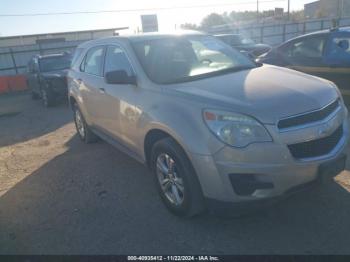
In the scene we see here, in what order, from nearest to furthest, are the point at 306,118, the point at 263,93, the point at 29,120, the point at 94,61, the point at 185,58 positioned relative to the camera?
the point at 306,118
the point at 263,93
the point at 185,58
the point at 94,61
the point at 29,120

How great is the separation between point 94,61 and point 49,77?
665cm

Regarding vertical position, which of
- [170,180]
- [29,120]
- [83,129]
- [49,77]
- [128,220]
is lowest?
[29,120]

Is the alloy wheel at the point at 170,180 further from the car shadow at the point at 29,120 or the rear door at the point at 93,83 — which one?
the car shadow at the point at 29,120

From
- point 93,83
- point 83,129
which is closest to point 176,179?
point 93,83

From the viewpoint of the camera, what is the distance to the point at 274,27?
1014 inches

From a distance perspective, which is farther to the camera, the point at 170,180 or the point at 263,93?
the point at 170,180

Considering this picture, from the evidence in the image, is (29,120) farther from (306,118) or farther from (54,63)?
(306,118)

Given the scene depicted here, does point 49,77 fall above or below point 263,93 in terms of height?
below

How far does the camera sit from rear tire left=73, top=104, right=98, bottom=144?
6.27m

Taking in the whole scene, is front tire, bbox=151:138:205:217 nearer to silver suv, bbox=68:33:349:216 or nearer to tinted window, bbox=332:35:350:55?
silver suv, bbox=68:33:349:216

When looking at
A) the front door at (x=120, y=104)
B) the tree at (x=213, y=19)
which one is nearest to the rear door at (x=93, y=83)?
the front door at (x=120, y=104)

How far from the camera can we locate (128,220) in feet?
12.4

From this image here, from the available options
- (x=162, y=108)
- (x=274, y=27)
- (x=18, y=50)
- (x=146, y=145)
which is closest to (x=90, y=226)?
(x=146, y=145)

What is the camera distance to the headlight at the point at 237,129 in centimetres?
289
